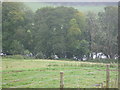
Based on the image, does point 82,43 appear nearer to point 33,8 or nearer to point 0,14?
point 33,8

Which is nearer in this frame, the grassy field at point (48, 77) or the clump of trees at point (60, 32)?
the grassy field at point (48, 77)

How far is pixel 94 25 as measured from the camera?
2325cm

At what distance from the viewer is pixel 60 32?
22.8 metres

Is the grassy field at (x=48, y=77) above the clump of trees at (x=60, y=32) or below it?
below

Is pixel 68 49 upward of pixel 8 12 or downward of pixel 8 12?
downward

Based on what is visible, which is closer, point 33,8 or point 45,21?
point 45,21

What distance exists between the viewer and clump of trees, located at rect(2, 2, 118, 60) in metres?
21.9

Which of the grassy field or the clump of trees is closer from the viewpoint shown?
the grassy field

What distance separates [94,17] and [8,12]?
30.7 ft

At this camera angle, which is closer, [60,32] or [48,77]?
[48,77]

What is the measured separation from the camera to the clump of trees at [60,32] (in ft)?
71.8

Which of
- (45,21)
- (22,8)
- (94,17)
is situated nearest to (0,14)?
(22,8)

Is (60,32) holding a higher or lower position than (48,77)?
higher

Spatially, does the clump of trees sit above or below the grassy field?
above
